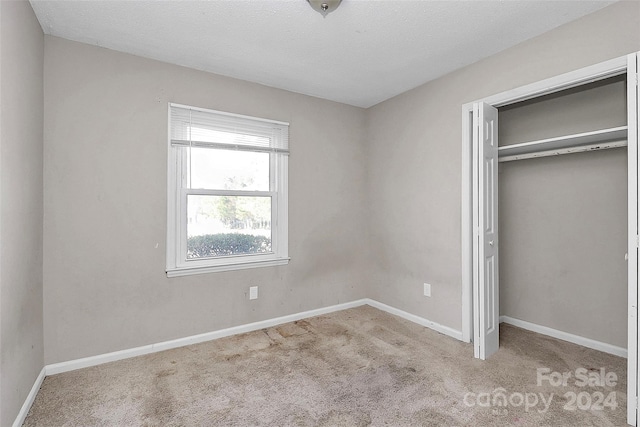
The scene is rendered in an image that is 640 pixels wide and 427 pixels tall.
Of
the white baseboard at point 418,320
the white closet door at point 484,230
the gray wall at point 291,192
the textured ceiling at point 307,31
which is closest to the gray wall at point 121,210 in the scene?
the gray wall at point 291,192

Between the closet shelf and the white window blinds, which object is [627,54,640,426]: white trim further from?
the white window blinds

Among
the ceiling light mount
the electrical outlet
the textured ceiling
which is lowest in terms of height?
the electrical outlet

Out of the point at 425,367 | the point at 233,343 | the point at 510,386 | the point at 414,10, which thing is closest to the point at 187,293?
the point at 233,343

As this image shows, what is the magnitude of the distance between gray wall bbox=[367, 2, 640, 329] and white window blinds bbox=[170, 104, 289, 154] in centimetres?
130

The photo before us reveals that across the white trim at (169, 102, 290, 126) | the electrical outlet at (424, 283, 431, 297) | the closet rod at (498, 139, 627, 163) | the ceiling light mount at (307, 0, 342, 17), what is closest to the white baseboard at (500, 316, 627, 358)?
the electrical outlet at (424, 283, 431, 297)

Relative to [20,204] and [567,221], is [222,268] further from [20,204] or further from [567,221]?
[567,221]

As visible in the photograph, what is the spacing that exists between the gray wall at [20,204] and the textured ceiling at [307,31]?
0.44m

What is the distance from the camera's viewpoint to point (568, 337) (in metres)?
2.90

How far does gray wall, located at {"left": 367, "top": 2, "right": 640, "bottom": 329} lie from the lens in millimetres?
2195

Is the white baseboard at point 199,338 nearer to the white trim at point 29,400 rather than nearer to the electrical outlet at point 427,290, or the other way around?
the white trim at point 29,400

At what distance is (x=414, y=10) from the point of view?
2.10 m

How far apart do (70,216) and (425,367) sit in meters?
2.95

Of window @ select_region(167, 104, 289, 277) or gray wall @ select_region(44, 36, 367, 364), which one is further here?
window @ select_region(167, 104, 289, 277)

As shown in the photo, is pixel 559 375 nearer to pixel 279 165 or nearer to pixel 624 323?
pixel 624 323
